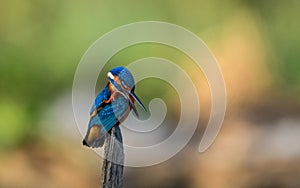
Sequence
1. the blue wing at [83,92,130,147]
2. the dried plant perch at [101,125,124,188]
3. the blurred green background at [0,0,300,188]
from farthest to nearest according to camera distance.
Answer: the blurred green background at [0,0,300,188], the blue wing at [83,92,130,147], the dried plant perch at [101,125,124,188]

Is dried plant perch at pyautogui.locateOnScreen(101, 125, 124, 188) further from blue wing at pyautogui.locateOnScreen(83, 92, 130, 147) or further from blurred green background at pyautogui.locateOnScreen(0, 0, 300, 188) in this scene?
blurred green background at pyautogui.locateOnScreen(0, 0, 300, 188)

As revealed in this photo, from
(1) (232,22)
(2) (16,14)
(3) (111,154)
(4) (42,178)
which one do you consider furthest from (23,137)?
(3) (111,154)

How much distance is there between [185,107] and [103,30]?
60cm

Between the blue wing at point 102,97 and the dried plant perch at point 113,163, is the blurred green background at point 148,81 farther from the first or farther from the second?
the dried plant perch at point 113,163

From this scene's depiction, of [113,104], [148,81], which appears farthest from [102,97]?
[148,81]

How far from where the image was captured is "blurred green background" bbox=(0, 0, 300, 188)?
352 centimetres

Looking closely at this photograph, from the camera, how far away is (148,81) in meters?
3.81

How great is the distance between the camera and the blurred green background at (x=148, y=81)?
352 cm

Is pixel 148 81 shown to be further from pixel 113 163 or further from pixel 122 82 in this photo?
pixel 113 163

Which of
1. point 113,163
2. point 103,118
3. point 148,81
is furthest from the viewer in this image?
point 148,81

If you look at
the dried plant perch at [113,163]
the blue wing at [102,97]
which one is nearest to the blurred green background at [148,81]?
the blue wing at [102,97]

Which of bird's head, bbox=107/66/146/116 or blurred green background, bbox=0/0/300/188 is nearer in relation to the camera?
bird's head, bbox=107/66/146/116

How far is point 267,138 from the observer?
3.63m

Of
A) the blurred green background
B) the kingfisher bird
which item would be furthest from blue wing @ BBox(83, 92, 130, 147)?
the blurred green background
